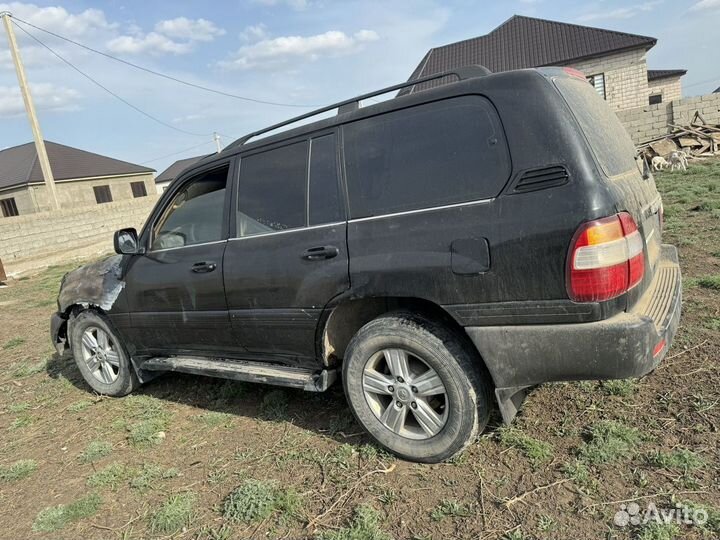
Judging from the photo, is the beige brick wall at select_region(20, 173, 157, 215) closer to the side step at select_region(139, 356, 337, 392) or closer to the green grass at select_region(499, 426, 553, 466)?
the side step at select_region(139, 356, 337, 392)

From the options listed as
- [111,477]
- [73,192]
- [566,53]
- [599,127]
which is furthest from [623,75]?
[73,192]

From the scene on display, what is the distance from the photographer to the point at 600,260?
2.14 m

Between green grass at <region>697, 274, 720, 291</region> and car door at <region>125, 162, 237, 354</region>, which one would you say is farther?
green grass at <region>697, 274, 720, 291</region>

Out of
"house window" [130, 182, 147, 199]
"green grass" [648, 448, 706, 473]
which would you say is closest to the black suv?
"green grass" [648, 448, 706, 473]

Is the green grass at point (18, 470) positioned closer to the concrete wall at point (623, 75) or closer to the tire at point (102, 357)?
the tire at point (102, 357)

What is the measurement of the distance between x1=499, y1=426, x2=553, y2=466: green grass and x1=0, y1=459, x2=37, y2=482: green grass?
323cm

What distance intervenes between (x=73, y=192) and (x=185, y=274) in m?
38.4

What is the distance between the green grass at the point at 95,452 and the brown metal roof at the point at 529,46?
27059mm

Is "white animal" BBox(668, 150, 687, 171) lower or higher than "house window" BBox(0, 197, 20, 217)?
lower

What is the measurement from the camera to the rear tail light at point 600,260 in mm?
2133

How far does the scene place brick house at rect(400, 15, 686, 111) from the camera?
27594 millimetres

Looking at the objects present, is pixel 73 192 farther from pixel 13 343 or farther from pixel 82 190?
pixel 13 343

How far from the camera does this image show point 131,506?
286 cm

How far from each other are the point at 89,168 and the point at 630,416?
141 ft
